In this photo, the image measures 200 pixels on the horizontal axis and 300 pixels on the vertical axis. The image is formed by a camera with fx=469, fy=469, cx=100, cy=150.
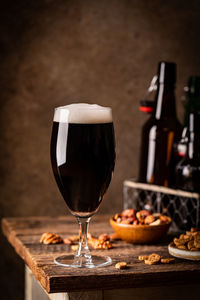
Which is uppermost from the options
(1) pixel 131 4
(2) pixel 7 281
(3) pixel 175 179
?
(1) pixel 131 4

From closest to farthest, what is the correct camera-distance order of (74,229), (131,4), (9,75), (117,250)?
(117,250)
(74,229)
(9,75)
(131,4)

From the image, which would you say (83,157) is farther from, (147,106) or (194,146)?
(147,106)

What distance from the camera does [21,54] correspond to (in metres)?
1.89

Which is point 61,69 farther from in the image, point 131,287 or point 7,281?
point 131,287

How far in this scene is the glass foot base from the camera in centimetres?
91

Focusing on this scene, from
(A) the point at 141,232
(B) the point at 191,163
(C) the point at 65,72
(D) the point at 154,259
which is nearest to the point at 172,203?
(B) the point at 191,163

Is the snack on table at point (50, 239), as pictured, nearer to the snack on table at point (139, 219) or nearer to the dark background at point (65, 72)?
the snack on table at point (139, 219)

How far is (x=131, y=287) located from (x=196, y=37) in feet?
5.03

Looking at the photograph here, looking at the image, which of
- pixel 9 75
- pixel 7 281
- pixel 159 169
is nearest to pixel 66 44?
pixel 9 75

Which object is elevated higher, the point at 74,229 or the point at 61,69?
the point at 61,69

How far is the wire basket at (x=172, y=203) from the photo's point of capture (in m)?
1.23

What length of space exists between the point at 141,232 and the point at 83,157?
0.28 metres

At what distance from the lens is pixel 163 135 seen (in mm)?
1378

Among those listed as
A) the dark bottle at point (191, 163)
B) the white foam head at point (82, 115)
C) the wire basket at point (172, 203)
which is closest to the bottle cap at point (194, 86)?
the dark bottle at point (191, 163)
